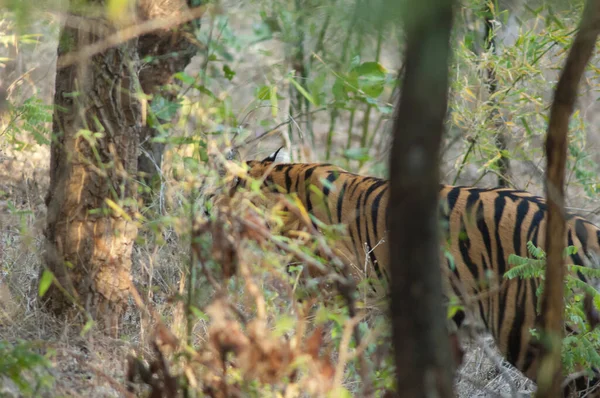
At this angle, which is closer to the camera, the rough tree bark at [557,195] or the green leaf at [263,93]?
the rough tree bark at [557,195]

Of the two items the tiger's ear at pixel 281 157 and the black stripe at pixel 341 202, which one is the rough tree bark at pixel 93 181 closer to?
the black stripe at pixel 341 202

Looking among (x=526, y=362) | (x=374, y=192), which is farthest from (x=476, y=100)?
(x=526, y=362)

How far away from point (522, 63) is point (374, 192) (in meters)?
1.21

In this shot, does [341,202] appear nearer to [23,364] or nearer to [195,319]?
[195,319]

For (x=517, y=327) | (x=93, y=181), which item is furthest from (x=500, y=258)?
Answer: (x=93, y=181)

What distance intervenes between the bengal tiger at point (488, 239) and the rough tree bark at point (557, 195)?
3.50 ft

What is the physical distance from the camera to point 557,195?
178 cm

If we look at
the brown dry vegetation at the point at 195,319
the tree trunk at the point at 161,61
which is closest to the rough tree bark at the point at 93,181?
the brown dry vegetation at the point at 195,319

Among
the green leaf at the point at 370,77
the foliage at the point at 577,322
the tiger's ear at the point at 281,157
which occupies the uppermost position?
the green leaf at the point at 370,77

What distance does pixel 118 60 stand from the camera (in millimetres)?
3084

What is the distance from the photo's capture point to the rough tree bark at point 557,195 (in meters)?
1.72

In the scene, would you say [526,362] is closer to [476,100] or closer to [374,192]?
[374,192]

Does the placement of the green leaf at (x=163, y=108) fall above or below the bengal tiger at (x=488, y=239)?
above

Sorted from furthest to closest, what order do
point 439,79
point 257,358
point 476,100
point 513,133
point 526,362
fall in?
point 513,133, point 476,100, point 526,362, point 257,358, point 439,79
